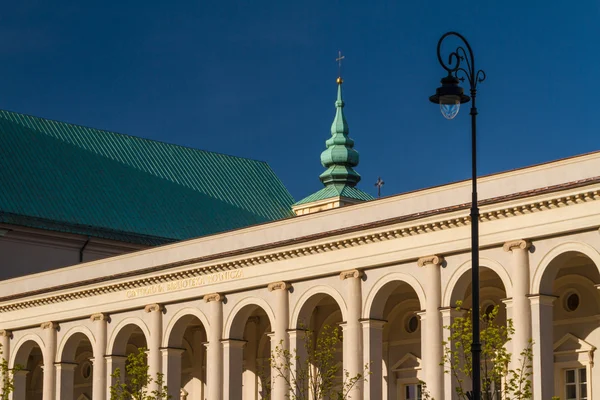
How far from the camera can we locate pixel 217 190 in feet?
303

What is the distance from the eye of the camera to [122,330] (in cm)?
6681

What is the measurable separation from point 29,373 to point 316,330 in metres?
21.6

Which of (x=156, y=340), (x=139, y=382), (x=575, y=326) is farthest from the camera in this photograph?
(x=156, y=340)

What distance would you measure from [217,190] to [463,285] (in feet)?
138

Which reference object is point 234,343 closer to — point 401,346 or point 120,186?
point 401,346

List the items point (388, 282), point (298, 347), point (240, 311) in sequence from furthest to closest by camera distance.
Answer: point (240, 311) < point (298, 347) < point (388, 282)

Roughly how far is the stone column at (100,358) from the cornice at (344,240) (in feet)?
4.25

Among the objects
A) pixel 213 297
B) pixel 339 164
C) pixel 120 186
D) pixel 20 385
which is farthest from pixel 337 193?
pixel 213 297

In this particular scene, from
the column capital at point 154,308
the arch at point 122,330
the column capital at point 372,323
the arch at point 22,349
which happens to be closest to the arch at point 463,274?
the column capital at point 372,323

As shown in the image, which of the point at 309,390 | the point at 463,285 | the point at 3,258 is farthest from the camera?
the point at 3,258

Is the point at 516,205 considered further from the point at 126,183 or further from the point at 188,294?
the point at 126,183

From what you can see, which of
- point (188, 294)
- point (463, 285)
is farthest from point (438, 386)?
point (188, 294)

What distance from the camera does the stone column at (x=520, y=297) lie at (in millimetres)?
48500

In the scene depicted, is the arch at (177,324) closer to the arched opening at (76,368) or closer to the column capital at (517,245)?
the arched opening at (76,368)
